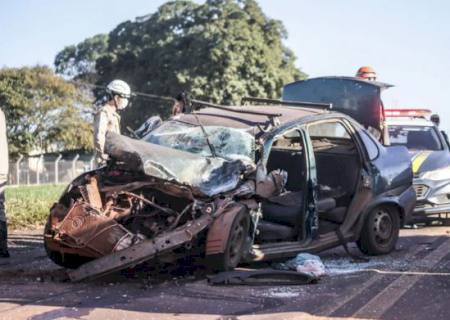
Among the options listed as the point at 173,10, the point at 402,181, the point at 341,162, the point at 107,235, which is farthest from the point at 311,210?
the point at 173,10

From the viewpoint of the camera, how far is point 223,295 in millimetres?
5906

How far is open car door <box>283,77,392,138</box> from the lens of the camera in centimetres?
958

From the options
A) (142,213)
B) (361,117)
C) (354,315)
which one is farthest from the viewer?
(361,117)

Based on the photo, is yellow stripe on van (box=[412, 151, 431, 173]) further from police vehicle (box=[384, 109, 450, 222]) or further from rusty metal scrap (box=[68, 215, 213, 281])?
rusty metal scrap (box=[68, 215, 213, 281])

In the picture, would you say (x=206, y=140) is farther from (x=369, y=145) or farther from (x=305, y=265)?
(x=369, y=145)

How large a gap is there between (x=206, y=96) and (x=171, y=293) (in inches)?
1271

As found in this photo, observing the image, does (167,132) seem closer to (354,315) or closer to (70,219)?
(70,219)

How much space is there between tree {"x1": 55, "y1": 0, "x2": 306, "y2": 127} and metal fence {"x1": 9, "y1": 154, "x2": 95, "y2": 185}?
5631 mm

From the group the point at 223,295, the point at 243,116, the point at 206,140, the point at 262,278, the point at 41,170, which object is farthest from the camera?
the point at 41,170

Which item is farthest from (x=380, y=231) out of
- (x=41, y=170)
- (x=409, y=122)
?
(x=41, y=170)

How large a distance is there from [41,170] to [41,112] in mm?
7511

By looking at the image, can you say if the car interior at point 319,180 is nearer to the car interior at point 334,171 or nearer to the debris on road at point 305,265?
the car interior at point 334,171

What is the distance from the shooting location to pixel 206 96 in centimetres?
3797

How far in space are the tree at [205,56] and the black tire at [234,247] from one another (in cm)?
3138
